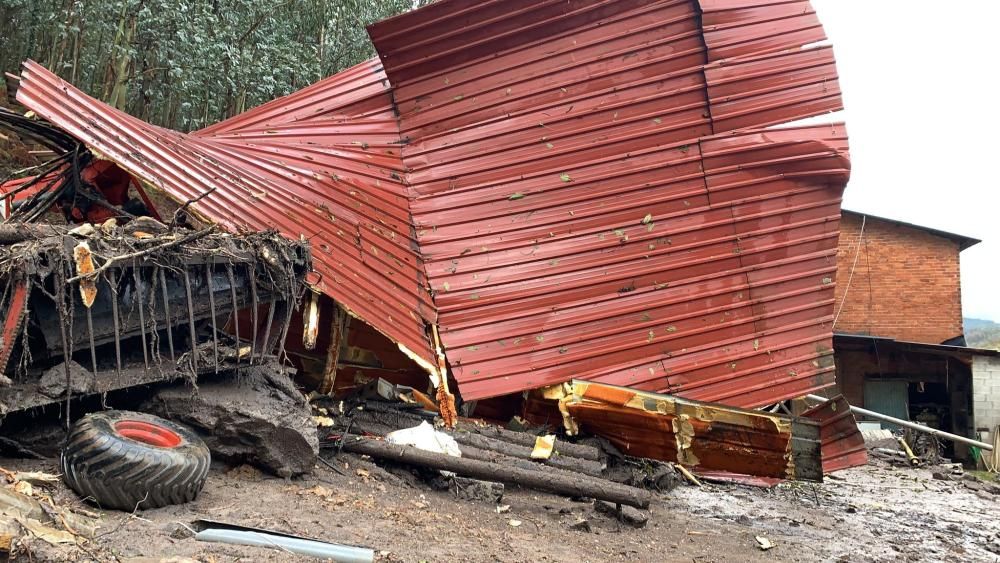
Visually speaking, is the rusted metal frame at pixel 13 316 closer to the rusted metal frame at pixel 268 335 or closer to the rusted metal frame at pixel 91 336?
the rusted metal frame at pixel 91 336

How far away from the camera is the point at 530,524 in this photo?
255 inches

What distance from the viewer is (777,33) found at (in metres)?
8.98

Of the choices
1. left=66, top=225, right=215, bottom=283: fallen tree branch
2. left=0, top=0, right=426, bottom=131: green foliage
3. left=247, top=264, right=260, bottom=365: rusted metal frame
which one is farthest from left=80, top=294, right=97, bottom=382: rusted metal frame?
left=0, top=0, right=426, bottom=131: green foliage

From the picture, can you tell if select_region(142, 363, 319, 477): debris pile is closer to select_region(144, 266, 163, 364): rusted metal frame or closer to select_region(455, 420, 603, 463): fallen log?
select_region(144, 266, 163, 364): rusted metal frame

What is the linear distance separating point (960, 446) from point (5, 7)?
22787 millimetres

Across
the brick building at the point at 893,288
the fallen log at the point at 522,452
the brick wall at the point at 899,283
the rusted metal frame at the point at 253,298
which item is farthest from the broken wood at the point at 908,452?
the rusted metal frame at the point at 253,298

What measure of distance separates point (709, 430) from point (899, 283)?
49.8ft

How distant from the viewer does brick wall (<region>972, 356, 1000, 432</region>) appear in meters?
16.9

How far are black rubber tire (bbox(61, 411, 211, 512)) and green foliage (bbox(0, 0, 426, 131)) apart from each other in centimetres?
1207

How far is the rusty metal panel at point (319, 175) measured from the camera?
8.08 meters

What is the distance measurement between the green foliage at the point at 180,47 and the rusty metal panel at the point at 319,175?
6.64 metres

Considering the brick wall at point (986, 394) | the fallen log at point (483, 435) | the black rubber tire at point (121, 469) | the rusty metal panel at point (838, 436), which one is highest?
the black rubber tire at point (121, 469)

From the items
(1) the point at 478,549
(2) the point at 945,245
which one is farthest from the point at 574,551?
(2) the point at 945,245

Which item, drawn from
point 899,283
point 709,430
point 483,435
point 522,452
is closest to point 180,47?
point 483,435
